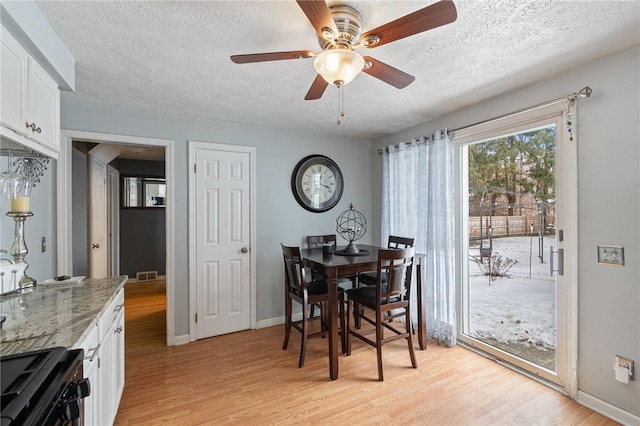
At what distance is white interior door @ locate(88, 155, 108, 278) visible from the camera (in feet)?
12.2

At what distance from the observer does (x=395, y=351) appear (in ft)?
9.41

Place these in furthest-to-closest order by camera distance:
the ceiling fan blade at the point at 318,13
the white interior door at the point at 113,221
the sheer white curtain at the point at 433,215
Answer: the white interior door at the point at 113,221 < the sheer white curtain at the point at 433,215 < the ceiling fan blade at the point at 318,13

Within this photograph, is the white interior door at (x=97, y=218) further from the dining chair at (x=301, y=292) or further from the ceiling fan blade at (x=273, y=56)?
the ceiling fan blade at (x=273, y=56)

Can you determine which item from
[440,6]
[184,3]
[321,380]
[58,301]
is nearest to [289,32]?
[184,3]

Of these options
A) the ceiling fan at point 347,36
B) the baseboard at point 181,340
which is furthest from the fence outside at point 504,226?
the baseboard at point 181,340

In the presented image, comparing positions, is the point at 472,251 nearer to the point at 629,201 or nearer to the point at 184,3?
the point at 629,201

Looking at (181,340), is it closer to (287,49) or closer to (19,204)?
(19,204)

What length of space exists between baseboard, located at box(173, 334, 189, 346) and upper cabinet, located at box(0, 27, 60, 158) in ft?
6.92

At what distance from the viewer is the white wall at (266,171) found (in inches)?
113

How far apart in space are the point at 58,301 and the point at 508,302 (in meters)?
3.40

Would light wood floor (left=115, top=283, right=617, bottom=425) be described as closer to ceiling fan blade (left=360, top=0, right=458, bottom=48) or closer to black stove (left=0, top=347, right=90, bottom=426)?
black stove (left=0, top=347, right=90, bottom=426)

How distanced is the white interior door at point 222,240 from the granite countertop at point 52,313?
1.28 m

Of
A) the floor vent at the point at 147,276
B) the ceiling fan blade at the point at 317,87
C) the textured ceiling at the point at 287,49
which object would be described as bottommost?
the floor vent at the point at 147,276

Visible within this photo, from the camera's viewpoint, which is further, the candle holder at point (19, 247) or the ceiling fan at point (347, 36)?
the candle holder at point (19, 247)
